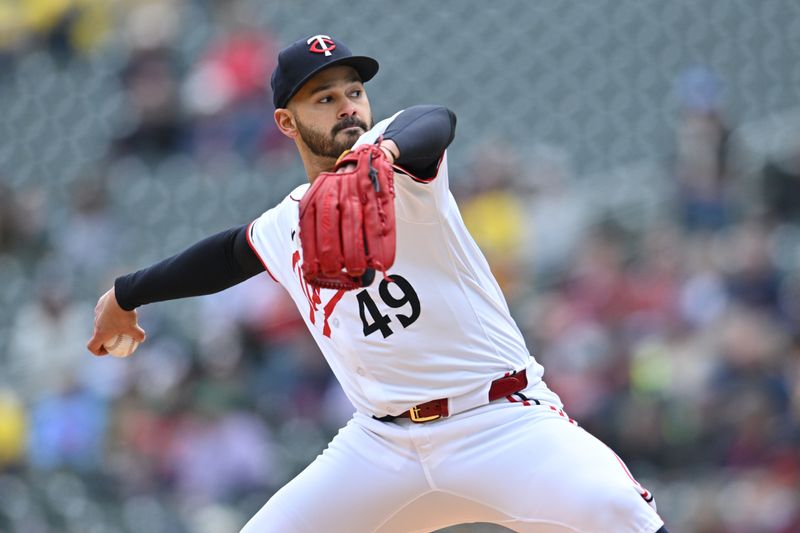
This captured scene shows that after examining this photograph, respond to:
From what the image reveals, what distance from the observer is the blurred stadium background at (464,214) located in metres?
6.84

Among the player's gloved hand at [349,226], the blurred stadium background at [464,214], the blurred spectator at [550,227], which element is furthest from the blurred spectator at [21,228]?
the player's gloved hand at [349,226]

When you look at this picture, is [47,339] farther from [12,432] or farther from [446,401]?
[446,401]

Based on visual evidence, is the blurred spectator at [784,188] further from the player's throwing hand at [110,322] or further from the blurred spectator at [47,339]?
the player's throwing hand at [110,322]

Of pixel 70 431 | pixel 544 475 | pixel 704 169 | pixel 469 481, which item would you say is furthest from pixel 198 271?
pixel 704 169

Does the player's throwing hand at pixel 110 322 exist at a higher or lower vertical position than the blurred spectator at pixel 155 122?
lower

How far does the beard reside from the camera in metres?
3.64

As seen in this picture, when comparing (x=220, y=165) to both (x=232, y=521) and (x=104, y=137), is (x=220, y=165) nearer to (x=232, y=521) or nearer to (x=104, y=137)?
(x=104, y=137)

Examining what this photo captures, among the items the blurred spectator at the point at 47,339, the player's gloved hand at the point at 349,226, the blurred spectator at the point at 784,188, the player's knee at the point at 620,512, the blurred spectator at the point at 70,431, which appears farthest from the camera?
the blurred spectator at the point at 47,339

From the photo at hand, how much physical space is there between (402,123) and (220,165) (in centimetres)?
682

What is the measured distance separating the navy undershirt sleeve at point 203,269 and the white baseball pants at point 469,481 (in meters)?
0.62

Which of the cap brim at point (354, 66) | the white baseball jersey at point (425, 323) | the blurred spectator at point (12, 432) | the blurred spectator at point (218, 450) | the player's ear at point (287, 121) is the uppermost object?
the cap brim at point (354, 66)

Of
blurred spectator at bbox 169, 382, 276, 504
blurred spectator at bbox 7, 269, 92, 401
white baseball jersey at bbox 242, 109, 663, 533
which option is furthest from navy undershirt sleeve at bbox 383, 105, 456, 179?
blurred spectator at bbox 7, 269, 92, 401

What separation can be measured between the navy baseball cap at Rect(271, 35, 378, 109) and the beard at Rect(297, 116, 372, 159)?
0.13 meters

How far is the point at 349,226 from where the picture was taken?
2.60m
